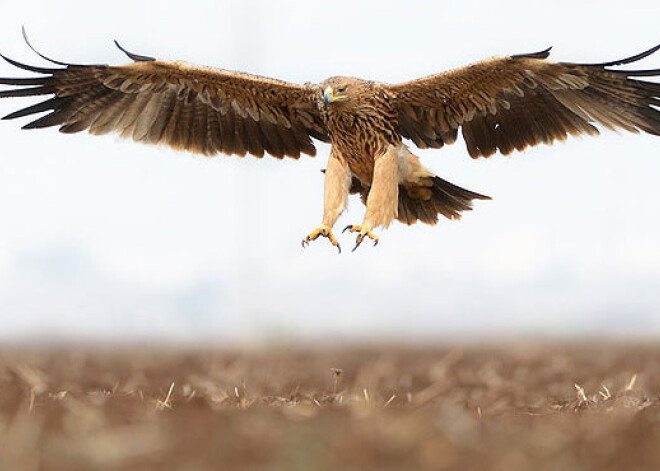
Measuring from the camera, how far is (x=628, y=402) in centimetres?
567

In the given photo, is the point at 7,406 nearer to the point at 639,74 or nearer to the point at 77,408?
the point at 77,408

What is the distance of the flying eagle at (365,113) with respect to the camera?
740cm

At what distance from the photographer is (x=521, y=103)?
25.7ft

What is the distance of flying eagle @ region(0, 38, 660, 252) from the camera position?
291 inches

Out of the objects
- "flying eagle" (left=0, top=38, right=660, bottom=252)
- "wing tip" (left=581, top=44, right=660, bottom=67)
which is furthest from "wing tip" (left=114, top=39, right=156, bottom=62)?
"wing tip" (left=581, top=44, right=660, bottom=67)

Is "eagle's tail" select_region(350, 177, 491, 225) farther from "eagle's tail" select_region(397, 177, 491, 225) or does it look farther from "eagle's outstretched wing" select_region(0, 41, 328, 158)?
"eagle's outstretched wing" select_region(0, 41, 328, 158)

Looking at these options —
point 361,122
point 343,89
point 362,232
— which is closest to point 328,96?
point 343,89

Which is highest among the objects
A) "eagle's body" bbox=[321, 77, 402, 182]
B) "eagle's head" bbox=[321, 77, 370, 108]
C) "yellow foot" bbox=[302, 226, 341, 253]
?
"eagle's head" bbox=[321, 77, 370, 108]

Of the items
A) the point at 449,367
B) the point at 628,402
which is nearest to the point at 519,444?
the point at 628,402

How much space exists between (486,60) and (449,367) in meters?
3.98

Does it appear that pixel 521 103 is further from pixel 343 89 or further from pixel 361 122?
pixel 343 89

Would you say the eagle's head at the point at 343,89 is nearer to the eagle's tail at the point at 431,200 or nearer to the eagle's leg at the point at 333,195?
the eagle's leg at the point at 333,195

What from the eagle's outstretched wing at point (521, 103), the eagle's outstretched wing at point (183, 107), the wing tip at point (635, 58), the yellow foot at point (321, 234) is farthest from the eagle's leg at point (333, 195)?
the wing tip at point (635, 58)

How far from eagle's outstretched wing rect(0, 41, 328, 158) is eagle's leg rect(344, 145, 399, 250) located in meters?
0.84
